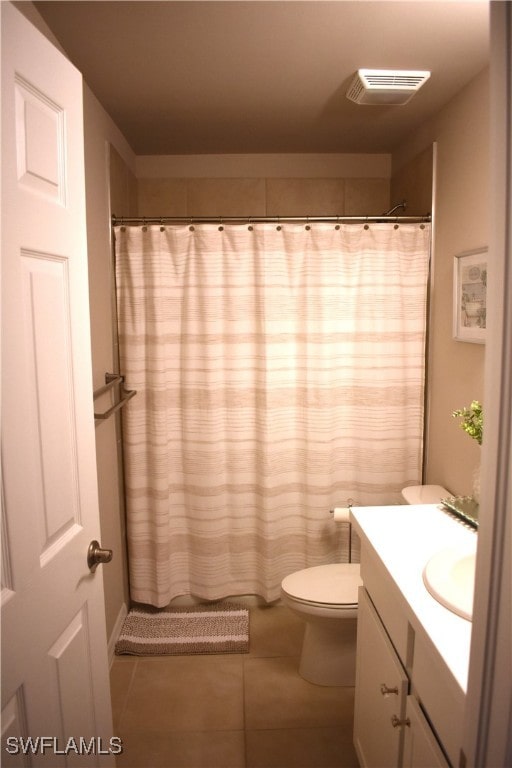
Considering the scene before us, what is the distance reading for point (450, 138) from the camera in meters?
2.16

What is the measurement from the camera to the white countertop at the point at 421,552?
1005 millimetres

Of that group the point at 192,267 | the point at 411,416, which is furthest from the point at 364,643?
the point at 192,267

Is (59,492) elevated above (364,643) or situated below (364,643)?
above

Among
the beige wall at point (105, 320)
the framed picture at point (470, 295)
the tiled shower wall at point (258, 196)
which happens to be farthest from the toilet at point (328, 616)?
the tiled shower wall at point (258, 196)

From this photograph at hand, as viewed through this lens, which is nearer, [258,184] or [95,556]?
[95,556]

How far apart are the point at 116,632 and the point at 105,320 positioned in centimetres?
147

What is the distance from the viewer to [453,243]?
2158 millimetres

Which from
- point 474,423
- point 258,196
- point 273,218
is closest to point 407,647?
point 474,423

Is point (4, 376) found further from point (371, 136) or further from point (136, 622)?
point (371, 136)

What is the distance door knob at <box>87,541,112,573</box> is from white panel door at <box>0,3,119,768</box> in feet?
0.06

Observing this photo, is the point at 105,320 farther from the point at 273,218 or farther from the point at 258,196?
the point at 258,196

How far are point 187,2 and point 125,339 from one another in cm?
136

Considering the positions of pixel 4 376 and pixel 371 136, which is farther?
pixel 371 136

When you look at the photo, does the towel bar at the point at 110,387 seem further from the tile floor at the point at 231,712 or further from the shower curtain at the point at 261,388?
the tile floor at the point at 231,712
